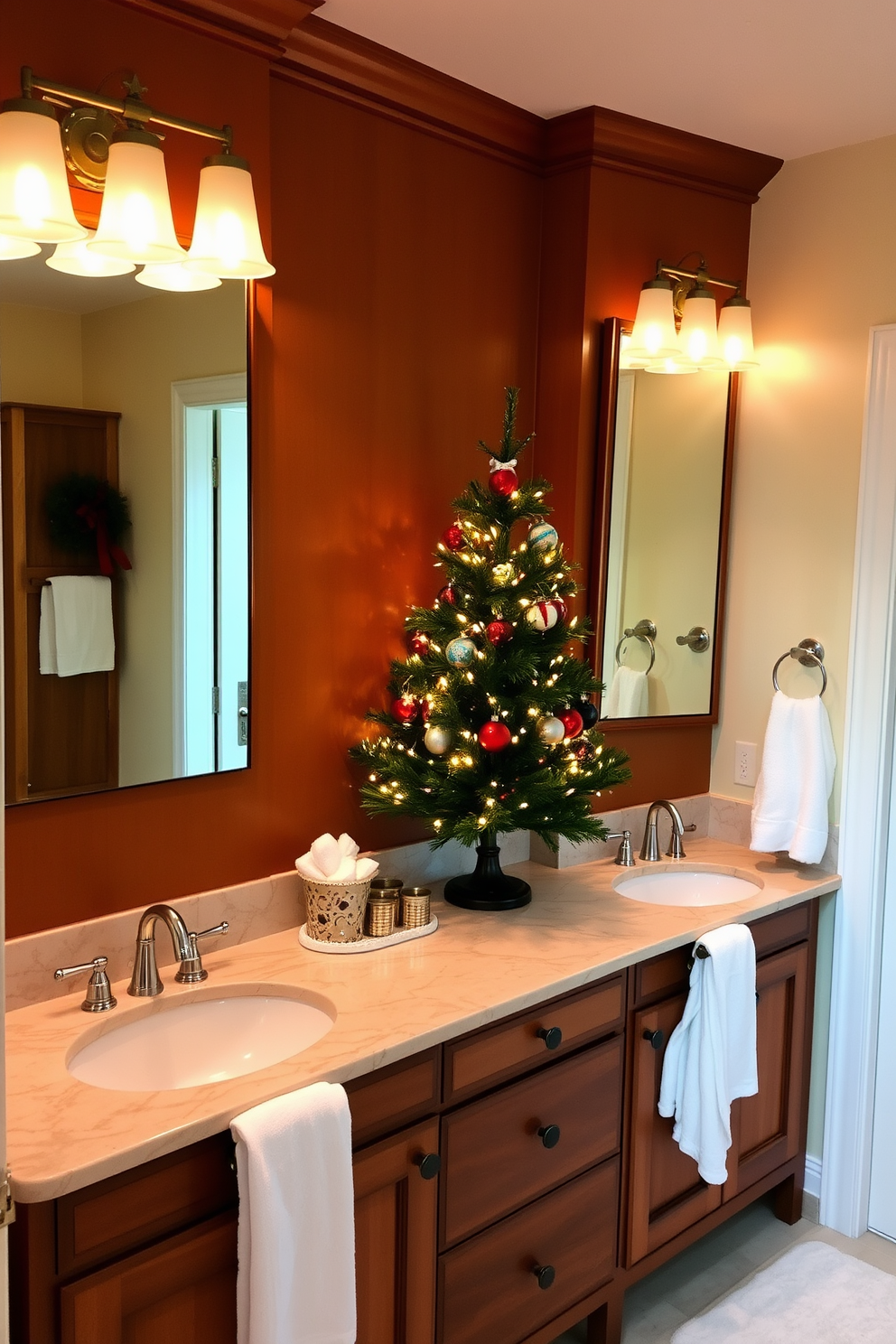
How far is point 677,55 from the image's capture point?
2.25m

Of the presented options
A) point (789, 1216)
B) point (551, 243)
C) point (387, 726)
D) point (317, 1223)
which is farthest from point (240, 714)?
point (789, 1216)

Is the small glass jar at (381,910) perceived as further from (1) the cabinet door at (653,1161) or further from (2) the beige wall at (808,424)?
(2) the beige wall at (808,424)

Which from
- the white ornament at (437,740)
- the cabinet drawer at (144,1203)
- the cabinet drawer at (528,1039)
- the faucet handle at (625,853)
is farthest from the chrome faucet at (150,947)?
the faucet handle at (625,853)

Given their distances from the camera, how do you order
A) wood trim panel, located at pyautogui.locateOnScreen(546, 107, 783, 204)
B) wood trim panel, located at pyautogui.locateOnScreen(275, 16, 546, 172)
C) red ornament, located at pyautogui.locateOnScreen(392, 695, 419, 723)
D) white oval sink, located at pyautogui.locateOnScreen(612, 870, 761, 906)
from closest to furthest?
wood trim panel, located at pyautogui.locateOnScreen(275, 16, 546, 172) < red ornament, located at pyautogui.locateOnScreen(392, 695, 419, 723) < wood trim panel, located at pyautogui.locateOnScreen(546, 107, 783, 204) < white oval sink, located at pyautogui.locateOnScreen(612, 870, 761, 906)

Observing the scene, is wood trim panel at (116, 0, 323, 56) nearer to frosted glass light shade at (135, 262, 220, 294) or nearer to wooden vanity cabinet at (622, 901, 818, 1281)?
frosted glass light shade at (135, 262, 220, 294)

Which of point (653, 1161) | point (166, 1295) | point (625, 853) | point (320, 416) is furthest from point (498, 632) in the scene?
point (166, 1295)

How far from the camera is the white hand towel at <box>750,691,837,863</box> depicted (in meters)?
2.76

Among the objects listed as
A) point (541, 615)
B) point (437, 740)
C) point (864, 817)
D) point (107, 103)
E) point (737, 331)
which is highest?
point (107, 103)

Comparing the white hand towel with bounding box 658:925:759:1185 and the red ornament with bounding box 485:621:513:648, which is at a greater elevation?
the red ornament with bounding box 485:621:513:648

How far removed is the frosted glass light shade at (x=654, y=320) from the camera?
2635 mm

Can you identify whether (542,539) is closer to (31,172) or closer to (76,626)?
(76,626)

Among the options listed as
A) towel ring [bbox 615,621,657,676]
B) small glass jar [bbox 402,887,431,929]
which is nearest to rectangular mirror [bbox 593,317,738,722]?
towel ring [bbox 615,621,657,676]

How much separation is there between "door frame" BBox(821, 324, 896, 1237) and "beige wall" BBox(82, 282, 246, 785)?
4.96 feet

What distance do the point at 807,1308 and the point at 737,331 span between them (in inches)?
85.9
